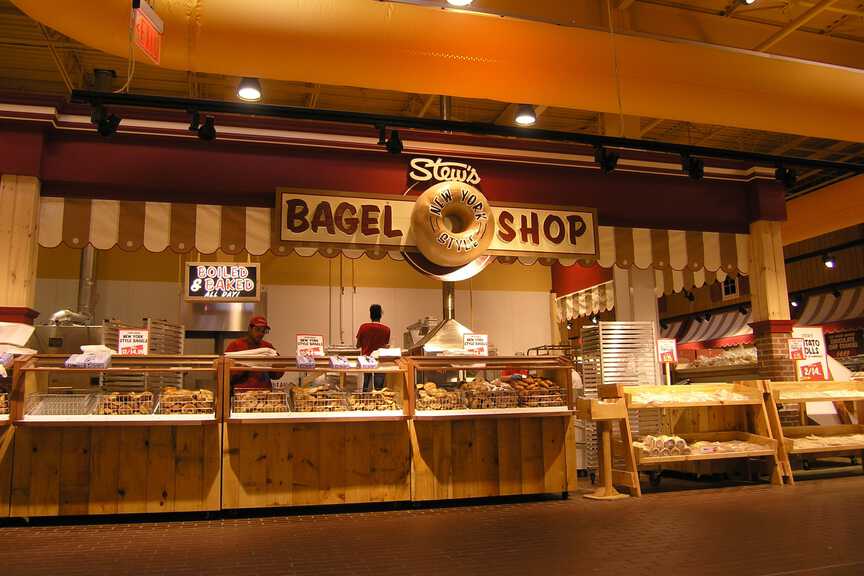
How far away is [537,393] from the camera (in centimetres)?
620

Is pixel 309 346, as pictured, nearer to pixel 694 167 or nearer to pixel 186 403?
pixel 186 403

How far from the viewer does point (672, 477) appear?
773cm

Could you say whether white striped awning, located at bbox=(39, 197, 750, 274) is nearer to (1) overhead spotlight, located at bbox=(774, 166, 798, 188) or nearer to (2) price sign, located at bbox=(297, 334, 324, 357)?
(2) price sign, located at bbox=(297, 334, 324, 357)

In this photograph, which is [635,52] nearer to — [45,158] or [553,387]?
[553,387]

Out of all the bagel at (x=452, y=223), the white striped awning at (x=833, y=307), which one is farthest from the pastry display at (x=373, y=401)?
the white striped awning at (x=833, y=307)

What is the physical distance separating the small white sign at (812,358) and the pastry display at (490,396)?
3.96 m

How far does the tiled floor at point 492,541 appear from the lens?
3.58 metres

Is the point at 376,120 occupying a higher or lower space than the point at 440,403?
higher

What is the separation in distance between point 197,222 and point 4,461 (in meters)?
2.80

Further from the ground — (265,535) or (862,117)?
(862,117)

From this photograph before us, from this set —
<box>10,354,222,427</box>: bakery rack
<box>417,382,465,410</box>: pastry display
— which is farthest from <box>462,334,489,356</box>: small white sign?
<box>10,354,222,427</box>: bakery rack

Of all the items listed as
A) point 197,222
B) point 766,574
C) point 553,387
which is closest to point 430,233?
point 553,387

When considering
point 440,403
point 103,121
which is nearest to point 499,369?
point 440,403

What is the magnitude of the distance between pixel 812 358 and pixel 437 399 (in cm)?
494
